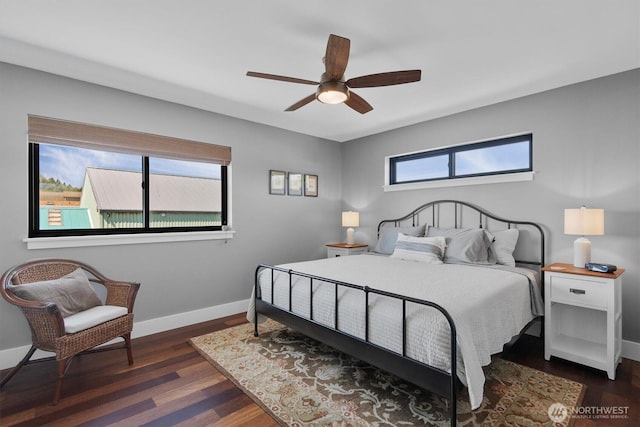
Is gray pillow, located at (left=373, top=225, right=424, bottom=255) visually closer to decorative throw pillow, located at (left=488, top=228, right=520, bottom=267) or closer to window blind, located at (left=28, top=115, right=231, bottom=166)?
decorative throw pillow, located at (left=488, top=228, right=520, bottom=267)

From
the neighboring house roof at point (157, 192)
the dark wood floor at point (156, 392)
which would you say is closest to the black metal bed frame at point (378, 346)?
the dark wood floor at point (156, 392)

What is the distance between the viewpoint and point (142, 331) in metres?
3.32

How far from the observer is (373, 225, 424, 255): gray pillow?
12.9 ft

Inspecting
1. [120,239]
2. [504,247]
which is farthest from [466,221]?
[120,239]

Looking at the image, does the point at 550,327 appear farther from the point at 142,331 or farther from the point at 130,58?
the point at 130,58

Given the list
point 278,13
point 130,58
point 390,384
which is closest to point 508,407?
point 390,384

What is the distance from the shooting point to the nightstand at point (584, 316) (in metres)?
2.45

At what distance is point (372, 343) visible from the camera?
212 cm

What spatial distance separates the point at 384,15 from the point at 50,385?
11.8 ft

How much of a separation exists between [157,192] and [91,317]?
5.08ft

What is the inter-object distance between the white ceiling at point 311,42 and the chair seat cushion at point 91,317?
6.83 feet

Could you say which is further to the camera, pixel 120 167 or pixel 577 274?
pixel 120 167

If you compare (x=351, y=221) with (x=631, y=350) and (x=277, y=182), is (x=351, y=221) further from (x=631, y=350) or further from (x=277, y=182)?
(x=631, y=350)

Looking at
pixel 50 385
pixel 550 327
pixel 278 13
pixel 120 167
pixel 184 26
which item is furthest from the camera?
pixel 120 167
